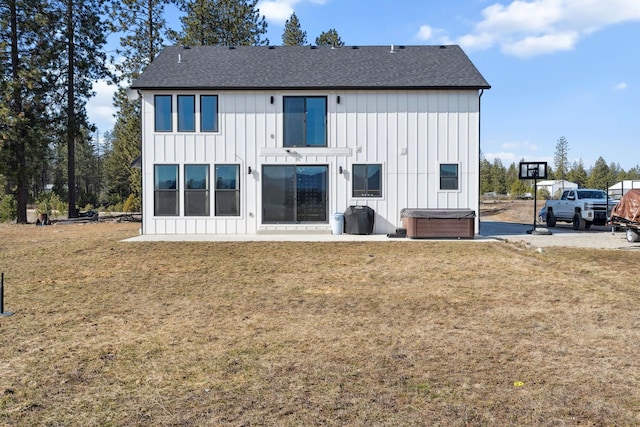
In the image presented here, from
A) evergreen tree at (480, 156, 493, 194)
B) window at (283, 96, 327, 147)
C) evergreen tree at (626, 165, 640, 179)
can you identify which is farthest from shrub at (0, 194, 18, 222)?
evergreen tree at (626, 165, 640, 179)

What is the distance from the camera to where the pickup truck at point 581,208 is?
65.4 ft

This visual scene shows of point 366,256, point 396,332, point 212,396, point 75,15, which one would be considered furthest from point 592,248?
point 75,15

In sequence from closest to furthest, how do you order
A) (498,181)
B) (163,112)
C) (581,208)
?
1. (163,112)
2. (581,208)
3. (498,181)

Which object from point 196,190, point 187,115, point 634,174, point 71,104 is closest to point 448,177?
point 196,190

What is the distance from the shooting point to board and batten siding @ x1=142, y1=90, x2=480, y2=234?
17.4 m

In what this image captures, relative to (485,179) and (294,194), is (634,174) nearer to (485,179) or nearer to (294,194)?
(485,179)

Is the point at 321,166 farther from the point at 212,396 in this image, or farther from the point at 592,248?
the point at 212,396

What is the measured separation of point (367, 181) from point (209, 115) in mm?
6346

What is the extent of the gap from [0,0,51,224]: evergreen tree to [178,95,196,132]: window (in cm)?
1191

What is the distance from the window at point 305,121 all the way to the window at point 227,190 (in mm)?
2237

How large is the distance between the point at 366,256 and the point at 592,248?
6.78 m

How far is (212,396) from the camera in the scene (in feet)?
13.1

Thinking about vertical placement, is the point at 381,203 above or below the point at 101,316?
above

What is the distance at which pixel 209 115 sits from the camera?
57.6 ft
